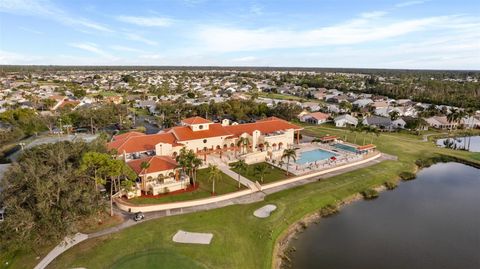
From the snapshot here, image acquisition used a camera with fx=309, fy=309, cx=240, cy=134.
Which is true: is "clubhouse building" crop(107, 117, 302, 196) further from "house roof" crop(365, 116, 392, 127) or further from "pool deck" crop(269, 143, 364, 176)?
"house roof" crop(365, 116, 392, 127)

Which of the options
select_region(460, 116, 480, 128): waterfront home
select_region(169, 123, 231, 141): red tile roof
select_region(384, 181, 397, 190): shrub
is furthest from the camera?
select_region(460, 116, 480, 128): waterfront home

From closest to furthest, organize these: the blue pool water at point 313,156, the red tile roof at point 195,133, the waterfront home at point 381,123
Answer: the red tile roof at point 195,133
the blue pool water at point 313,156
the waterfront home at point 381,123

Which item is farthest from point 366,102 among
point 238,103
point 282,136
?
point 282,136

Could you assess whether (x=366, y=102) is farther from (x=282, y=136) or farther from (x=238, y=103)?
(x=282, y=136)

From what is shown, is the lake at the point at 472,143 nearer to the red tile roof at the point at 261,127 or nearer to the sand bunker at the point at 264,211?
the red tile roof at the point at 261,127

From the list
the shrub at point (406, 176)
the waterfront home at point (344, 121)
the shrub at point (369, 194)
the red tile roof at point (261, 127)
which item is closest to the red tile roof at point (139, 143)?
the red tile roof at point (261, 127)

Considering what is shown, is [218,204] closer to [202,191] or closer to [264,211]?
[202,191]

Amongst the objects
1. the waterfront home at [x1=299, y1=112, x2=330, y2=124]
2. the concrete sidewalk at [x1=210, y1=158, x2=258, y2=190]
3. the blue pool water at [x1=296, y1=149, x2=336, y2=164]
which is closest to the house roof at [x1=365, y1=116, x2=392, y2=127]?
the waterfront home at [x1=299, y1=112, x2=330, y2=124]

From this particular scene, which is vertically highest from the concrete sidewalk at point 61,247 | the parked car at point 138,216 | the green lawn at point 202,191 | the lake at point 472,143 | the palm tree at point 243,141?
the palm tree at point 243,141
